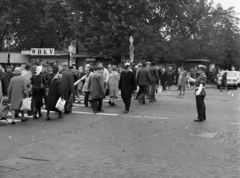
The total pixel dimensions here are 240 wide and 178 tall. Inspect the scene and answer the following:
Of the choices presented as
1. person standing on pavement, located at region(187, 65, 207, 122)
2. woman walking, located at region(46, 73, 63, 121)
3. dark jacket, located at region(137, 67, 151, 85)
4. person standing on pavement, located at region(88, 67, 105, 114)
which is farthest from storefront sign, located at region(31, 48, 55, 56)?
person standing on pavement, located at region(187, 65, 207, 122)

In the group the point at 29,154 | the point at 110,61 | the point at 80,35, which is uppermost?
the point at 80,35

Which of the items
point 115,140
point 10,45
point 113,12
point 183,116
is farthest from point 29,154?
point 10,45

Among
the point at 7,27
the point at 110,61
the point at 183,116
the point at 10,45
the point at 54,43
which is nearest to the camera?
the point at 183,116

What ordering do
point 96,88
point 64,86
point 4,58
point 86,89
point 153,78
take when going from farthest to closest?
point 4,58 < point 153,78 < point 86,89 < point 96,88 < point 64,86

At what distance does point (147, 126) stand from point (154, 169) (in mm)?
4244

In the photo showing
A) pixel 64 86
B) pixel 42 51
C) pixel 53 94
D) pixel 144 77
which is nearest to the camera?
pixel 53 94

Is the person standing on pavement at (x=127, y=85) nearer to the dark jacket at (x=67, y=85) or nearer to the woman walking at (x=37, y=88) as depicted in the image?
the dark jacket at (x=67, y=85)

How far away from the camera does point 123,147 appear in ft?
24.0

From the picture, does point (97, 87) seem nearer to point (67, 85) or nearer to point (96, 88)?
point (96, 88)

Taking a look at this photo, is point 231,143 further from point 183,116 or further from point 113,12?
point 113,12

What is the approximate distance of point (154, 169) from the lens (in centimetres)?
572

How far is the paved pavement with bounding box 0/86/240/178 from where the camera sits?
18.4ft

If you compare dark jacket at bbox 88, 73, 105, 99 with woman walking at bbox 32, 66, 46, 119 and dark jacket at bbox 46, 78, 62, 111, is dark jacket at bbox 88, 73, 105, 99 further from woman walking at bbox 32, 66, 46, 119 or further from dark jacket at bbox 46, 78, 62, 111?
woman walking at bbox 32, 66, 46, 119

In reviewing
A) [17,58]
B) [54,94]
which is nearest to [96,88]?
[54,94]
